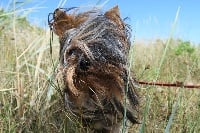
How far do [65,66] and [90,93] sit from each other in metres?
0.24

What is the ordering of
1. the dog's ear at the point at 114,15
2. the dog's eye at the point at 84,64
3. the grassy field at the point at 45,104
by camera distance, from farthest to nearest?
the grassy field at the point at 45,104, the dog's ear at the point at 114,15, the dog's eye at the point at 84,64

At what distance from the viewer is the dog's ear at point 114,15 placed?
3055 mm

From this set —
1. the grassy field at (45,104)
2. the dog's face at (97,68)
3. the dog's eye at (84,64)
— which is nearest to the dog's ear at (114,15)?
the dog's face at (97,68)

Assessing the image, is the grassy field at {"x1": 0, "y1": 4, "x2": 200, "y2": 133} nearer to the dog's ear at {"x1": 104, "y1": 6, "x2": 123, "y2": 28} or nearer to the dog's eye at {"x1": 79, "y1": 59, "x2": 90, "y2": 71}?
the dog's ear at {"x1": 104, "y1": 6, "x2": 123, "y2": 28}

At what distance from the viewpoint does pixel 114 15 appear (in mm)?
3088

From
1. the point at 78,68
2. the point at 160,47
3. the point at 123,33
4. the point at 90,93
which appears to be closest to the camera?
the point at 78,68

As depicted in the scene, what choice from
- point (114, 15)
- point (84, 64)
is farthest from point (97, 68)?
point (114, 15)

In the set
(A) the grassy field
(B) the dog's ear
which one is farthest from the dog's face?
(A) the grassy field

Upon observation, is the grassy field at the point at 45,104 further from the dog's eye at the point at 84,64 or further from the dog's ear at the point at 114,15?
the dog's eye at the point at 84,64

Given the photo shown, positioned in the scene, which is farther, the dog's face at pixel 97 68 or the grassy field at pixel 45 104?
the grassy field at pixel 45 104

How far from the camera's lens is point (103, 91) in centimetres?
268

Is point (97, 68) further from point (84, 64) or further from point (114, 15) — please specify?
point (114, 15)

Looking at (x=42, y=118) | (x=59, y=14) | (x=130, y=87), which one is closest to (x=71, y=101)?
(x=130, y=87)

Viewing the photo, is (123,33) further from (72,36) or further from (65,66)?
(65,66)
